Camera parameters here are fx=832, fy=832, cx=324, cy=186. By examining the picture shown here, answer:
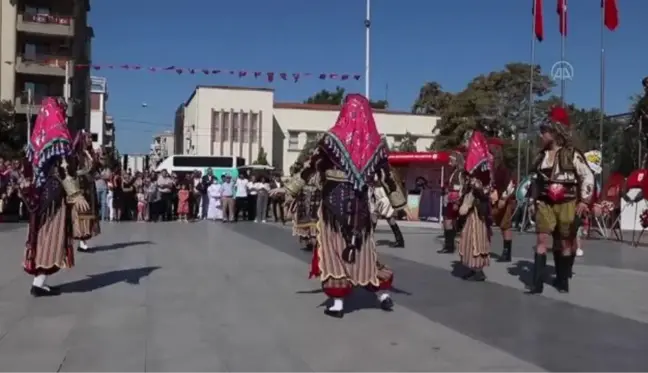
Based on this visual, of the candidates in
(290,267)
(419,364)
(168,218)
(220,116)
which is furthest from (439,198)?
(220,116)

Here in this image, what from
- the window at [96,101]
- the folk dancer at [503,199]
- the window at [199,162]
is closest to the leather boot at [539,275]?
the folk dancer at [503,199]

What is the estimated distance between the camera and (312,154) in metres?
7.64

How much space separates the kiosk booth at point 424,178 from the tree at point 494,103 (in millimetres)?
19320

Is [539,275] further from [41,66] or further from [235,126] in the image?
[235,126]

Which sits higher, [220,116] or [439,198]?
[220,116]

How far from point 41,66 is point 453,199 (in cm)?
4108

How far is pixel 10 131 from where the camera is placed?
43344 mm

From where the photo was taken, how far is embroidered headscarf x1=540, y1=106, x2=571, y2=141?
30.0ft

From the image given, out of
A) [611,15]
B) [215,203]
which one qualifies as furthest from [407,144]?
[611,15]

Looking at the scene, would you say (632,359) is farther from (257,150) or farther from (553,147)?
(257,150)

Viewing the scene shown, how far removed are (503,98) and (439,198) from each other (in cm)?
2529

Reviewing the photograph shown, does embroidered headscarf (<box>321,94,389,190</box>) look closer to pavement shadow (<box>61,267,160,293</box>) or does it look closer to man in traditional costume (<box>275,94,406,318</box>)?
man in traditional costume (<box>275,94,406,318</box>)

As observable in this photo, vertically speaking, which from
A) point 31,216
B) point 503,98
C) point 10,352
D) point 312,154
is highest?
point 503,98

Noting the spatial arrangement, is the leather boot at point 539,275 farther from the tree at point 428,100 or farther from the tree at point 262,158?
the tree at point 428,100
